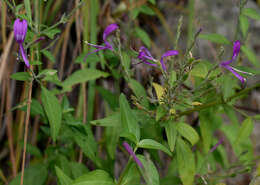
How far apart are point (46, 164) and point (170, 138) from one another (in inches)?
22.6

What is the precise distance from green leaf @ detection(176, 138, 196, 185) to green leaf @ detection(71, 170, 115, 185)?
0.29 metres

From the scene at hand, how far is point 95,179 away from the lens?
2.89 feet

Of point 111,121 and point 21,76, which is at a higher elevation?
point 21,76

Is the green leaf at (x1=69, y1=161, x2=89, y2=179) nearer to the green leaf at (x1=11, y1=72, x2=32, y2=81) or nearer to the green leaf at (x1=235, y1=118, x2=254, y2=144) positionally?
the green leaf at (x1=11, y1=72, x2=32, y2=81)

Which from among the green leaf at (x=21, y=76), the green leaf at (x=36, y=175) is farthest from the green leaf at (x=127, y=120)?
the green leaf at (x=36, y=175)

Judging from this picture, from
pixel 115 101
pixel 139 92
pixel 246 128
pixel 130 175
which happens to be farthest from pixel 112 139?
pixel 246 128

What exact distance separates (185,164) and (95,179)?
36cm

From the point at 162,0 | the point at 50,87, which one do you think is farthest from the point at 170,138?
the point at 162,0

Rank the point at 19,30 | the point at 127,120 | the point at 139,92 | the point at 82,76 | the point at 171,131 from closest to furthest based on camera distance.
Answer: the point at 19,30
the point at 127,120
the point at 171,131
the point at 139,92
the point at 82,76

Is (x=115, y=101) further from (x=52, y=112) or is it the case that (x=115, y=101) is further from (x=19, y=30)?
(x=19, y=30)

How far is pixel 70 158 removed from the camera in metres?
1.37

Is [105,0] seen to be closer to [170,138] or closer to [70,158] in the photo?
[70,158]

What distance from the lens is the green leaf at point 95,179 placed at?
33.6 inches

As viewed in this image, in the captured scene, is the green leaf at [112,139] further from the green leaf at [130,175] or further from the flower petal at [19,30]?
the flower petal at [19,30]
